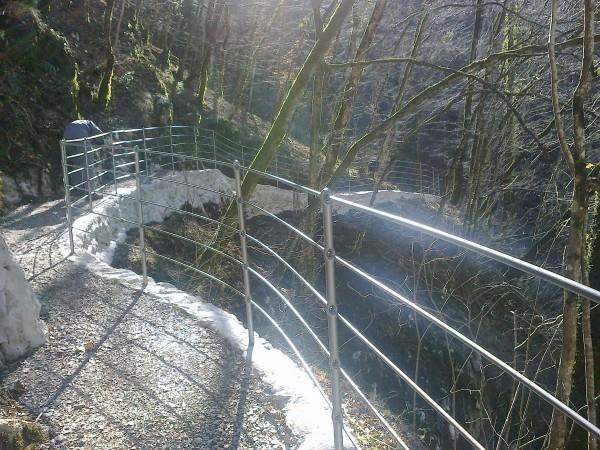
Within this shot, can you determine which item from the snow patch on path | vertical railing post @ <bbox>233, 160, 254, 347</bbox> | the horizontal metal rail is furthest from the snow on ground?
the horizontal metal rail

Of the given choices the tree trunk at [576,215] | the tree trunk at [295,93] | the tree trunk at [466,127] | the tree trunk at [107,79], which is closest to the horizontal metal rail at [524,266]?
the tree trunk at [576,215]

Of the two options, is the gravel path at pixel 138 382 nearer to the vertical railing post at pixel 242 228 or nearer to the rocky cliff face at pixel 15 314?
the rocky cliff face at pixel 15 314

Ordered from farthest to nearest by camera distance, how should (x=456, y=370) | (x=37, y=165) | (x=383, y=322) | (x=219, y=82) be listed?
(x=219, y=82) < (x=383, y=322) < (x=456, y=370) < (x=37, y=165)

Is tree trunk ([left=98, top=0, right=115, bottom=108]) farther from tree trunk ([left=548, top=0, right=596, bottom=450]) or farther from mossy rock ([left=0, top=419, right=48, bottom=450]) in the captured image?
mossy rock ([left=0, top=419, right=48, bottom=450])

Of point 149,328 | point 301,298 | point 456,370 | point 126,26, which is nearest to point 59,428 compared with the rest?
point 149,328

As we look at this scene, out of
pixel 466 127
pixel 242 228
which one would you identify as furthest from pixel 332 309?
pixel 466 127

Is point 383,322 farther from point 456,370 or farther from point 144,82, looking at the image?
point 144,82

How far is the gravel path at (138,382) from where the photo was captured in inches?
118

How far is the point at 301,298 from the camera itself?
1227 centimetres

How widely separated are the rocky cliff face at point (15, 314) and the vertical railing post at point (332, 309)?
2.35 m

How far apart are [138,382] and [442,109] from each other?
7.63 m

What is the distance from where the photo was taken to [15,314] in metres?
3.67

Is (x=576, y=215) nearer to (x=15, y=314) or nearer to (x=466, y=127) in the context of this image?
(x=15, y=314)

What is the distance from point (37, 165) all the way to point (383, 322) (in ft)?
29.0
